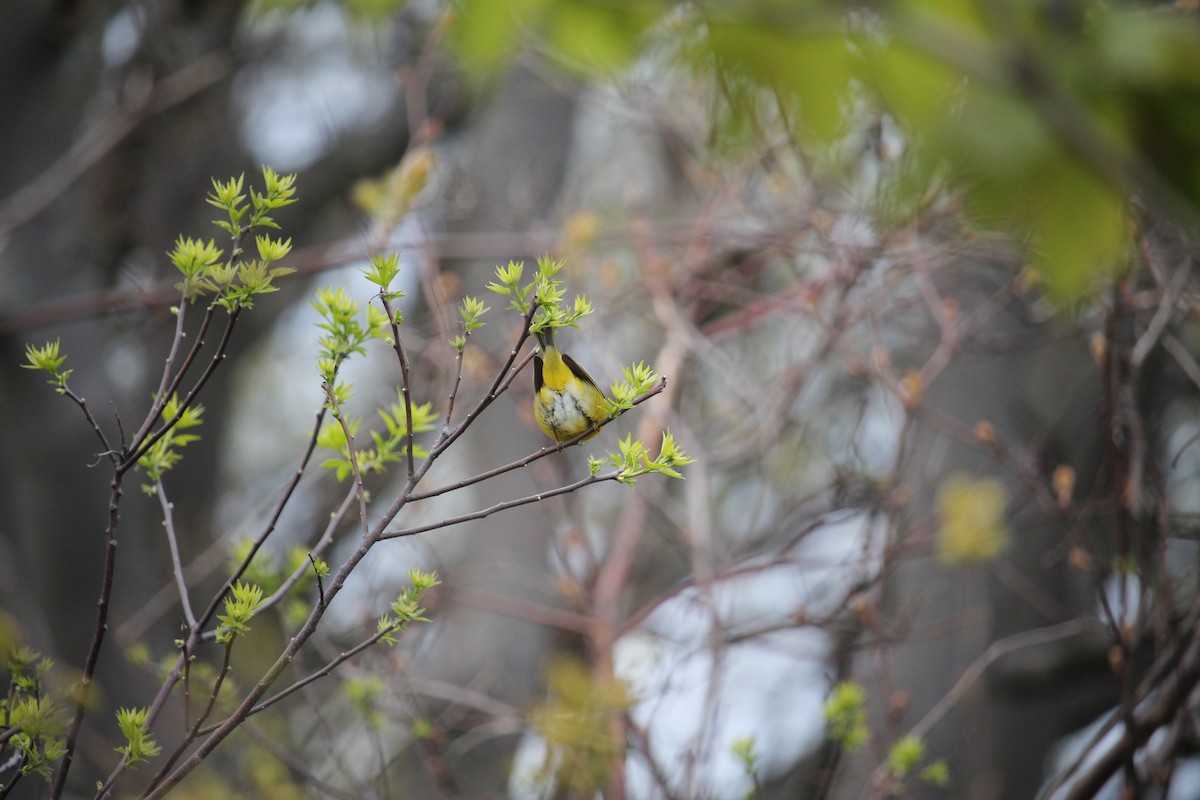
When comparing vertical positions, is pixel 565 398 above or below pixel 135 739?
above

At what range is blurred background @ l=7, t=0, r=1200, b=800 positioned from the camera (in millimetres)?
3045

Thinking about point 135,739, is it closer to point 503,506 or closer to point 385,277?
point 503,506

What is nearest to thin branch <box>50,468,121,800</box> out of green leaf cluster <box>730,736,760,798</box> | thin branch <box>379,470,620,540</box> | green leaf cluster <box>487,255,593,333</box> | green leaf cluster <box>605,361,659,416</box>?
thin branch <box>379,470,620,540</box>

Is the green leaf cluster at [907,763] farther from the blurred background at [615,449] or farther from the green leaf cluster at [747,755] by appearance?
the green leaf cluster at [747,755]

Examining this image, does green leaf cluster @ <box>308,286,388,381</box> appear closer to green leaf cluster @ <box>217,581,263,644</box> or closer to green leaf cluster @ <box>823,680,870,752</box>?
green leaf cluster @ <box>217,581,263,644</box>

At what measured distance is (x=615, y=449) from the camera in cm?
618

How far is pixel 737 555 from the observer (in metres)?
3.91

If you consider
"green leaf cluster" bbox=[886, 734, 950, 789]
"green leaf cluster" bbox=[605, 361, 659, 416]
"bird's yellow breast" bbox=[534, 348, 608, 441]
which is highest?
"bird's yellow breast" bbox=[534, 348, 608, 441]

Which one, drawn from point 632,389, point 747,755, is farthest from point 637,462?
point 747,755

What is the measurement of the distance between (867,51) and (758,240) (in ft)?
10.9

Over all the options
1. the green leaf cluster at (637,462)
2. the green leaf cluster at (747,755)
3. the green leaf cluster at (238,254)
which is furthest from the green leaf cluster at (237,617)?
the green leaf cluster at (747,755)

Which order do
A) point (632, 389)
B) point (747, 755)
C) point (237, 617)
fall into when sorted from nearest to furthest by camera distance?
1. point (237, 617)
2. point (632, 389)
3. point (747, 755)

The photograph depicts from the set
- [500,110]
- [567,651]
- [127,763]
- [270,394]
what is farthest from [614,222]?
[127,763]

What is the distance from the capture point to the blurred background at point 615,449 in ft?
9.99
